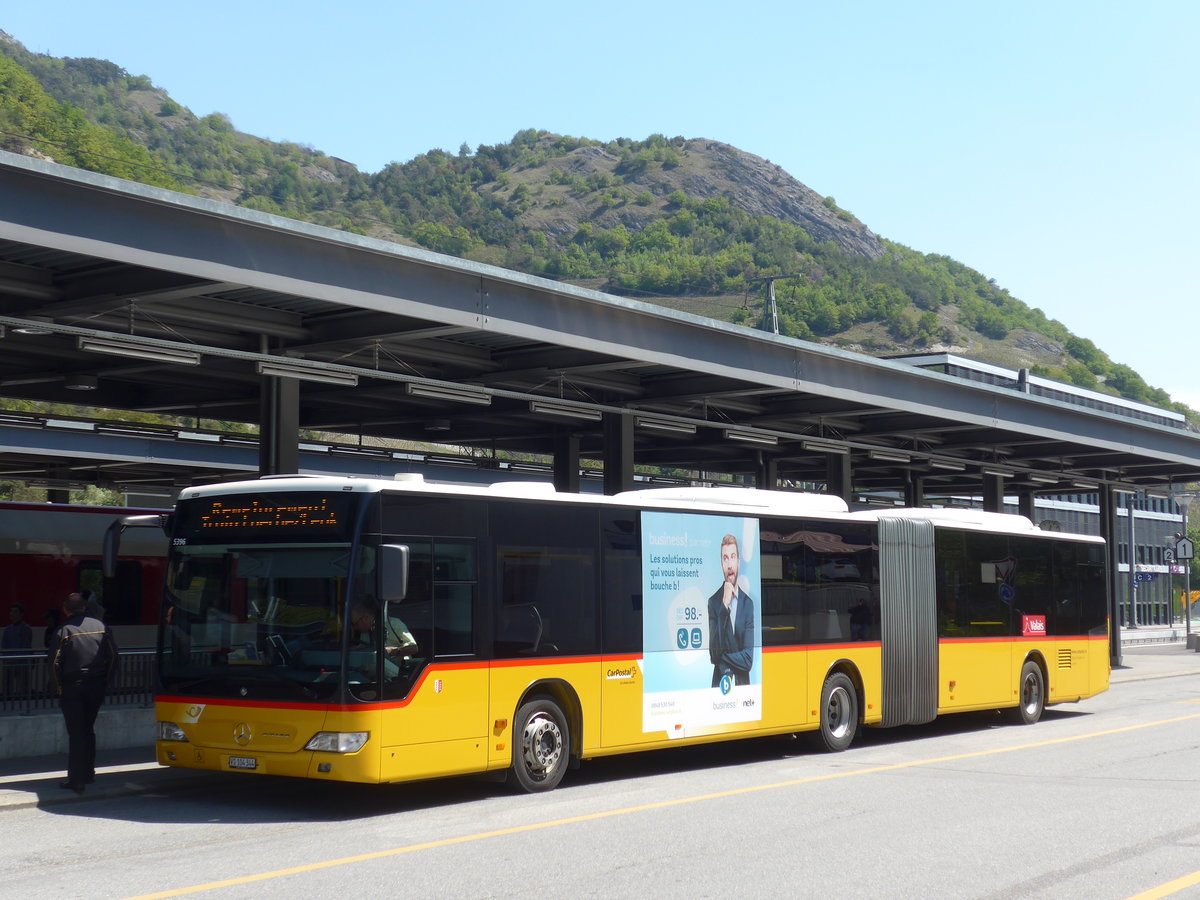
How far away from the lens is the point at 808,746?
57.9ft

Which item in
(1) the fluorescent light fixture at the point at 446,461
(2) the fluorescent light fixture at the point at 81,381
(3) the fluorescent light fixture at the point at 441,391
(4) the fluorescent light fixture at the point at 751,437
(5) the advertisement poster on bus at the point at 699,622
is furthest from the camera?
(1) the fluorescent light fixture at the point at 446,461

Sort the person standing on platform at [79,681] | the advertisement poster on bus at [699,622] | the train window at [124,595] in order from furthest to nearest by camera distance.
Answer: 1. the train window at [124,595]
2. the advertisement poster on bus at [699,622]
3. the person standing on platform at [79,681]

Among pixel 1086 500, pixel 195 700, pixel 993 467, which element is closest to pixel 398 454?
pixel 993 467

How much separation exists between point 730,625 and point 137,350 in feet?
25.0

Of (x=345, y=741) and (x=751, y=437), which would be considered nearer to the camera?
(x=345, y=741)

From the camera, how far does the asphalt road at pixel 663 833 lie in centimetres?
850

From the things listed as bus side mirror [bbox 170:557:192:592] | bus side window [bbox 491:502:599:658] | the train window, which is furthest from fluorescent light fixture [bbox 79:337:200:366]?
the train window

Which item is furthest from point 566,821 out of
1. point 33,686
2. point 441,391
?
point 441,391

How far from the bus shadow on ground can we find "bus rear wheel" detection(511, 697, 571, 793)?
211 millimetres

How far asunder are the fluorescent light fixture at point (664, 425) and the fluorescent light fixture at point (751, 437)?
129 cm

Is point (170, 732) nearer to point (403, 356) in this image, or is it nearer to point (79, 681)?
point (79, 681)

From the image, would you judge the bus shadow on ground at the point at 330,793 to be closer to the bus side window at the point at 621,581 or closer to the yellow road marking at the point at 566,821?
the yellow road marking at the point at 566,821

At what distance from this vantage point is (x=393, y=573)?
11.3 m

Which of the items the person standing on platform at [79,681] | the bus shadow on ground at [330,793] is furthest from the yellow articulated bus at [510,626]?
the person standing on platform at [79,681]
